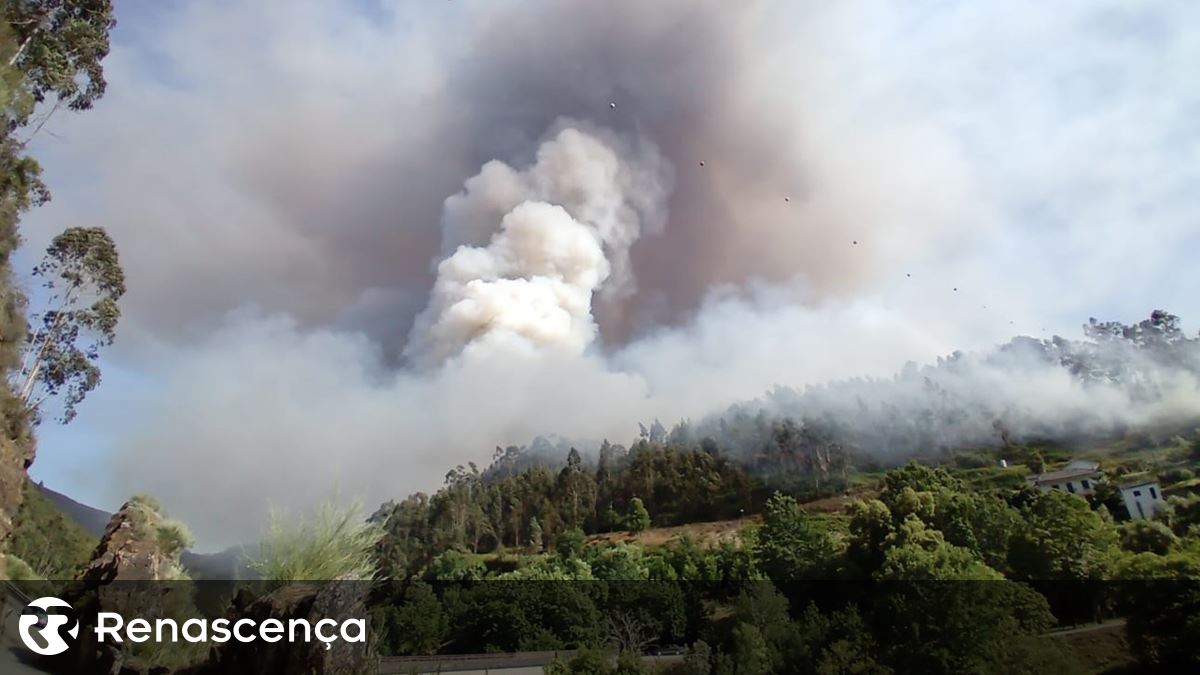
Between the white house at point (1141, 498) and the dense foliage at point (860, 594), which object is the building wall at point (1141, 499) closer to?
the white house at point (1141, 498)

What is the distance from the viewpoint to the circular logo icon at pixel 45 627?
1126 cm

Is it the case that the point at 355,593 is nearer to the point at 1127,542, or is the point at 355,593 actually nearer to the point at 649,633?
the point at 649,633

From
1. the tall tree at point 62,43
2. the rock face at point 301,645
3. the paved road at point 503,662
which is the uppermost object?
the tall tree at point 62,43

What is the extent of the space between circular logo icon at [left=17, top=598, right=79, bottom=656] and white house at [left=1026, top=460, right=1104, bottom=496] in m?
90.1

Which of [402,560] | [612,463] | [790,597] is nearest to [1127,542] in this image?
[790,597]

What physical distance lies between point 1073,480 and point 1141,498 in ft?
41.6

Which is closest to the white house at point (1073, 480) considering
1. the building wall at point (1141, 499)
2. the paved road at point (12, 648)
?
the building wall at point (1141, 499)

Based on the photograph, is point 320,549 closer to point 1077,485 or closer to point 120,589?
point 120,589

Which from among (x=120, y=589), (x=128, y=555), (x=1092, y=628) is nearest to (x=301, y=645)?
(x=120, y=589)

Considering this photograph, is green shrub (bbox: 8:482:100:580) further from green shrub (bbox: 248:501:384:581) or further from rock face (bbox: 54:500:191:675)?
green shrub (bbox: 248:501:384:581)

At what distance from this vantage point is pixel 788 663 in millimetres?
41844

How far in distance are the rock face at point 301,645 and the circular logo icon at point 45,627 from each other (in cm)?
399

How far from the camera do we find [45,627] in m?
11.6

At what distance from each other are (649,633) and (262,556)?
56.4 m
